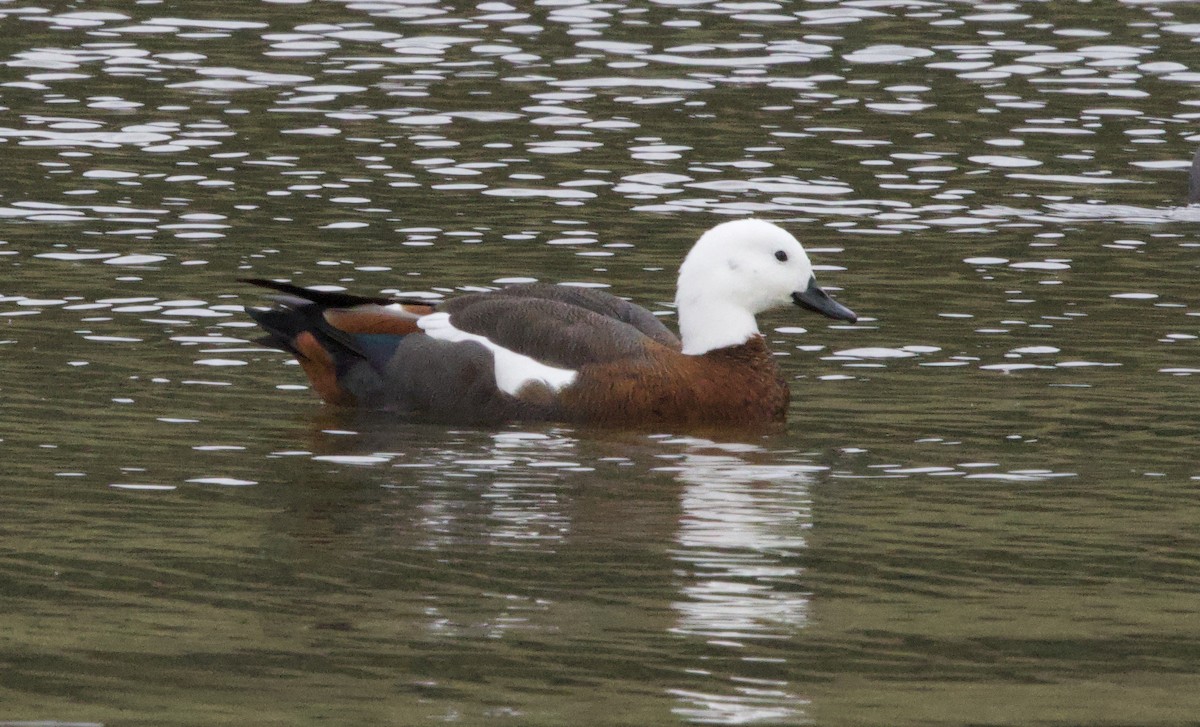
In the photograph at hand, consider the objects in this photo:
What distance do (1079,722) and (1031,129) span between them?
41.6ft

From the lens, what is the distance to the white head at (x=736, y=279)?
11414mm

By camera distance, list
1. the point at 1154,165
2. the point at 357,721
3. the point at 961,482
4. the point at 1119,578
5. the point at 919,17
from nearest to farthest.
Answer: the point at 357,721 → the point at 1119,578 → the point at 961,482 → the point at 1154,165 → the point at 919,17

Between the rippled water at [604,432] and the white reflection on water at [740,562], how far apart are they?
23mm

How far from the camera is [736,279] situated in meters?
11.5

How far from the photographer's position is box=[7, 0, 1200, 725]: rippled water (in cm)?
692

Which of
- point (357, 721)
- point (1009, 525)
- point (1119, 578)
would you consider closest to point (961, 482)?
point (1009, 525)

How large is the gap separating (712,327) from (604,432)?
0.90m

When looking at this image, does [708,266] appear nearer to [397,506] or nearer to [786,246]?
[786,246]

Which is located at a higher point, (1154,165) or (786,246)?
(786,246)

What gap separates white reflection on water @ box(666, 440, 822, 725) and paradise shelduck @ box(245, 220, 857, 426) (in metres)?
0.45

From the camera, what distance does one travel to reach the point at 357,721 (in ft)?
20.5

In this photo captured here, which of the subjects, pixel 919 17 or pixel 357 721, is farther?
pixel 919 17

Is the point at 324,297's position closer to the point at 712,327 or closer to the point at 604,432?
the point at 604,432

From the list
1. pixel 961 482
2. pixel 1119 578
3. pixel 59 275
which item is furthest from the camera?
pixel 59 275
